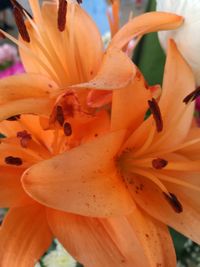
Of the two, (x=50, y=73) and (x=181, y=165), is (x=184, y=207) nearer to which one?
(x=181, y=165)

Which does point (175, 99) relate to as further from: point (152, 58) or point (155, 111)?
point (152, 58)

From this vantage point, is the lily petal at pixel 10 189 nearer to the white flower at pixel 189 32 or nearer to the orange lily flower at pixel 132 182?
the orange lily flower at pixel 132 182

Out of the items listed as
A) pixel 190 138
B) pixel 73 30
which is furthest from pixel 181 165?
pixel 73 30

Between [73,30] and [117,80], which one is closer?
Result: [117,80]

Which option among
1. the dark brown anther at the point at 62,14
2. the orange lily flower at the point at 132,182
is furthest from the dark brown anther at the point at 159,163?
the dark brown anther at the point at 62,14

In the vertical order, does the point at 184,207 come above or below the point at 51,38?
below

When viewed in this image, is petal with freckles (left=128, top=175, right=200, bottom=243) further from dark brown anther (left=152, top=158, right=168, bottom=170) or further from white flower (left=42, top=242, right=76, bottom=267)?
white flower (left=42, top=242, right=76, bottom=267)
